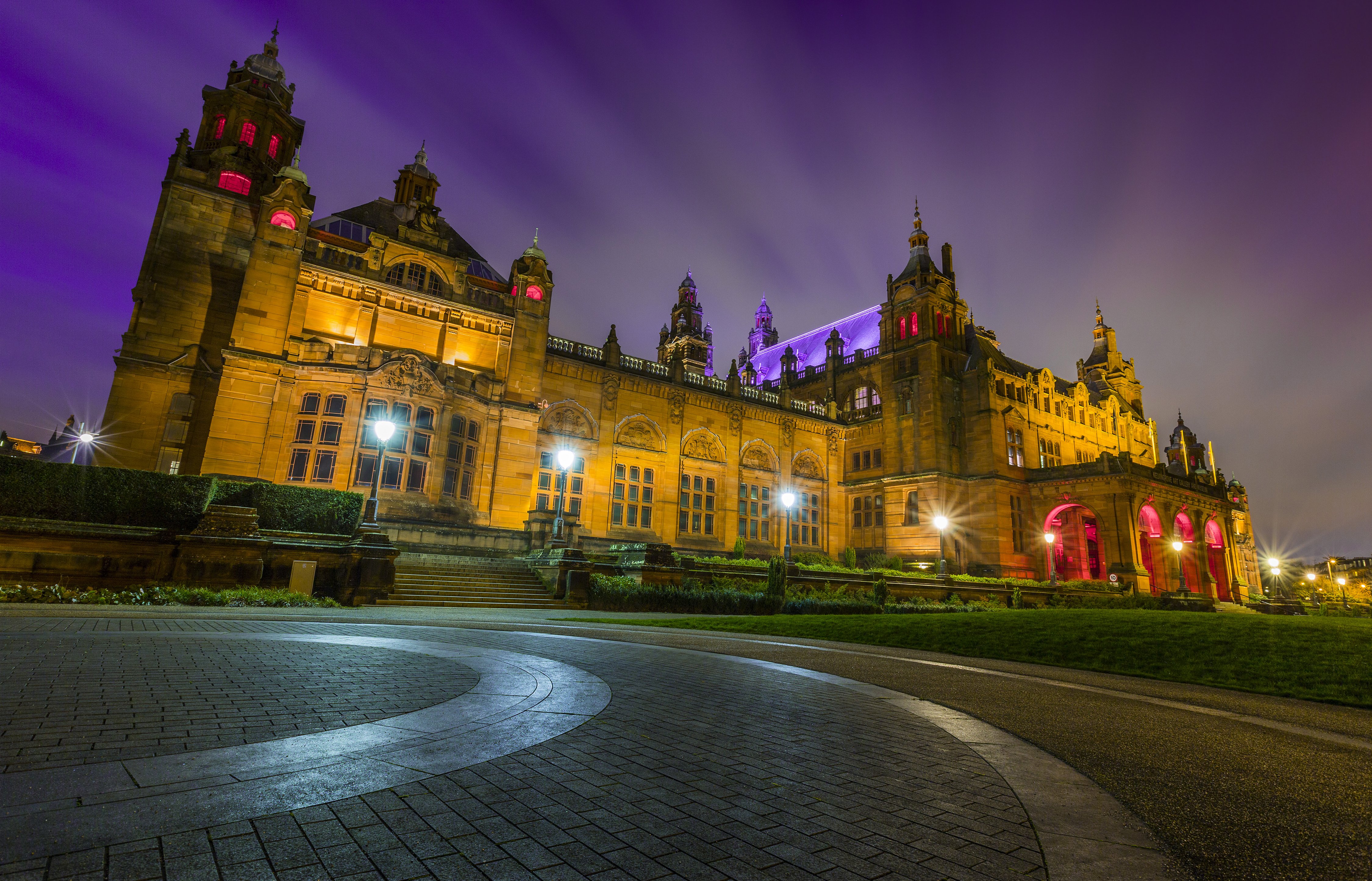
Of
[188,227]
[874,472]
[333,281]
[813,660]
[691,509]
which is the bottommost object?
[813,660]

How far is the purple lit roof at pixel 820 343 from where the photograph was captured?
173 feet

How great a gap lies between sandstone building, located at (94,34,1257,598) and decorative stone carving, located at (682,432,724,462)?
0.15 m

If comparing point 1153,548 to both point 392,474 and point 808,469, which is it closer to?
point 808,469

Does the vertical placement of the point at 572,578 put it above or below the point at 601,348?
below

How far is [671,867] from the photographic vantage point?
8.23ft

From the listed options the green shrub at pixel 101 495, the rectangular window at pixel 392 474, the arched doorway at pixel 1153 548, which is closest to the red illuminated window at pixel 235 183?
the rectangular window at pixel 392 474

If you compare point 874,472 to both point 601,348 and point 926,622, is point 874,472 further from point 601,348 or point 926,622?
point 926,622

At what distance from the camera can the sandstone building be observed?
961 inches

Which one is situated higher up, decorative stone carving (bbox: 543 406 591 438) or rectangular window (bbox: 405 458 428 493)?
decorative stone carving (bbox: 543 406 591 438)

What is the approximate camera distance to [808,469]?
43.4 meters

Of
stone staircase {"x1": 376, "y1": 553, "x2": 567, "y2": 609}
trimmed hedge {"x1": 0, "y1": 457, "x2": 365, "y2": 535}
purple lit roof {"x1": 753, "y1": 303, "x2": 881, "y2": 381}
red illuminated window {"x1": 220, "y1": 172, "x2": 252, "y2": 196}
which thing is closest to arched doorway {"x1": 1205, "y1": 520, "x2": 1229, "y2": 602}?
purple lit roof {"x1": 753, "y1": 303, "x2": 881, "y2": 381}

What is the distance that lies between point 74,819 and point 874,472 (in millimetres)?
44513

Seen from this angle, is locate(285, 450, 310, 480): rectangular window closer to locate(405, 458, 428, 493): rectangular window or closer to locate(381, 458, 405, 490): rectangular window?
locate(381, 458, 405, 490): rectangular window

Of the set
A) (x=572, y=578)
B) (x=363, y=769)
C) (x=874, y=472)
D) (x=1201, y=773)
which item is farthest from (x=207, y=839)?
(x=874, y=472)
